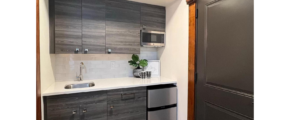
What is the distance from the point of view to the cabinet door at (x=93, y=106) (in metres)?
1.69

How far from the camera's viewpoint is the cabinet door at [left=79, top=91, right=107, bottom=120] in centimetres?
169

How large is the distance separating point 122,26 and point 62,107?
1399 mm

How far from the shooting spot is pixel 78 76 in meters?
2.22

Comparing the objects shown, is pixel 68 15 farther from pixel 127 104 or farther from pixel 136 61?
pixel 127 104

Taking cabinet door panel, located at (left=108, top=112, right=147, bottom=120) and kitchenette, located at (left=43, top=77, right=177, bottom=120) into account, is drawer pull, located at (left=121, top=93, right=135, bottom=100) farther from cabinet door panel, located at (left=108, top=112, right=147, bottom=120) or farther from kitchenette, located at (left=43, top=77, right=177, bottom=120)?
cabinet door panel, located at (left=108, top=112, right=147, bottom=120)

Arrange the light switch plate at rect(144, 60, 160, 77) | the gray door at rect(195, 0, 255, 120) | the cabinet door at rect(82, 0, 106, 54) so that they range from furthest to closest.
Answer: the light switch plate at rect(144, 60, 160, 77) < the cabinet door at rect(82, 0, 106, 54) < the gray door at rect(195, 0, 255, 120)

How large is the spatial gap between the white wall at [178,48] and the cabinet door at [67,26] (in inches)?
56.5

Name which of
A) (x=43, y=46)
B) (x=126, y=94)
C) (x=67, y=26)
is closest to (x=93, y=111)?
(x=126, y=94)

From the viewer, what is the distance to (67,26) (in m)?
1.88

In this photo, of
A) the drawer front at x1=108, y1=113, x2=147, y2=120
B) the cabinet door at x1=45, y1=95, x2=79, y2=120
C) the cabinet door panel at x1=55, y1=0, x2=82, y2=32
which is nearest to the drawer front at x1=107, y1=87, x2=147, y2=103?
the drawer front at x1=108, y1=113, x2=147, y2=120

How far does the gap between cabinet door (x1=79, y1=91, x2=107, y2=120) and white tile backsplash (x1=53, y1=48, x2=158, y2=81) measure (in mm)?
664

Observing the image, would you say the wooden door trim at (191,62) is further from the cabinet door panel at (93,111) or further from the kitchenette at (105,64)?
the cabinet door panel at (93,111)
